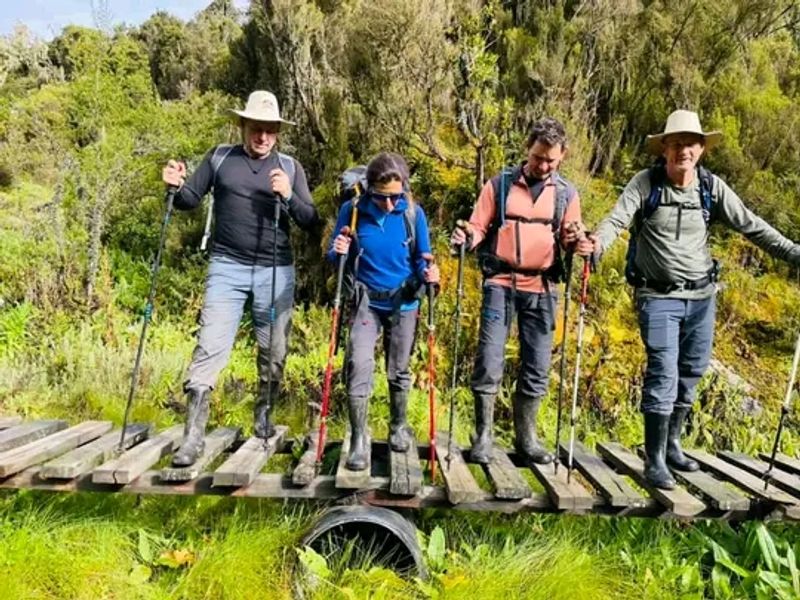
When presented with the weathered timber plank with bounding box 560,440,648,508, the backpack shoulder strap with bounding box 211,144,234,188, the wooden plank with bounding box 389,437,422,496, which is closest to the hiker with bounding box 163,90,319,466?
the backpack shoulder strap with bounding box 211,144,234,188

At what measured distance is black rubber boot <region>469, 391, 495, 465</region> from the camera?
434cm

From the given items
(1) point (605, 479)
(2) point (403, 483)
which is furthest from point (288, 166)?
(1) point (605, 479)

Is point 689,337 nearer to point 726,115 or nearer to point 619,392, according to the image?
point 619,392

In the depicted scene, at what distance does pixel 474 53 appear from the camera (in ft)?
22.6

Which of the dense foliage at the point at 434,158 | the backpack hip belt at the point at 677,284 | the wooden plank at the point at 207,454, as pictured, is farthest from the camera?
the dense foliage at the point at 434,158

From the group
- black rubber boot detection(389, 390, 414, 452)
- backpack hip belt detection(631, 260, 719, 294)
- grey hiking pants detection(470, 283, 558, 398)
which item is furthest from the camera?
black rubber boot detection(389, 390, 414, 452)

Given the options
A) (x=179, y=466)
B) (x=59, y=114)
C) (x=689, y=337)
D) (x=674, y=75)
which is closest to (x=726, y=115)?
(x=674, y=75)

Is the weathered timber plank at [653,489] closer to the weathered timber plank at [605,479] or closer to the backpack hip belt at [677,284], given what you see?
the weathered timber plank at [605,479]

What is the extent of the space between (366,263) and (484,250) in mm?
788

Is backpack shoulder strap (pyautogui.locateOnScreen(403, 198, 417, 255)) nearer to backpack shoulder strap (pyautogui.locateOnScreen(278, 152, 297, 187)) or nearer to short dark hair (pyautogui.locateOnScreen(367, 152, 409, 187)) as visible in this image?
short dark hair (pyautogui.locateOnScreen(367, 152, 409, 187))

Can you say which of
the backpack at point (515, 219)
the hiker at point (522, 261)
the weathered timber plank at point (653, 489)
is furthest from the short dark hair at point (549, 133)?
the weathered timber plank at point (653, 489)

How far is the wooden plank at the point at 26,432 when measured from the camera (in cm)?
436

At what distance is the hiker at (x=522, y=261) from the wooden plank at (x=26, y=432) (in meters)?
3.00

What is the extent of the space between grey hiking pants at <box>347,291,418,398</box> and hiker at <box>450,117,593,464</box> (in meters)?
0.49
